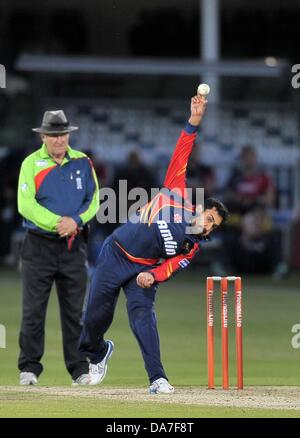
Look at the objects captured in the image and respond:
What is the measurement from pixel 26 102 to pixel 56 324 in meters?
9.46

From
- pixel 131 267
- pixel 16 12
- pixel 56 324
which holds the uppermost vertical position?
pixel 16 12

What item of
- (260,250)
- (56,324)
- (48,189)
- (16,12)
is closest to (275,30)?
(16,12)

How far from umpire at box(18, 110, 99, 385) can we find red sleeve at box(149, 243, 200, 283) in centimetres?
128

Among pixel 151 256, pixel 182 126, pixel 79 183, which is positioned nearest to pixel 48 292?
pixel 79 183

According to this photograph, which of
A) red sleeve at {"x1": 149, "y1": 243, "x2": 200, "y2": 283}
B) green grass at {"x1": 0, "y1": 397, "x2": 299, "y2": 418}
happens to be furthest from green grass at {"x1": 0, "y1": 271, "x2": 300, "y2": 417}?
red sleeve at {"x1": 149, "y1": 243, "x2": 200, "y2": 283}

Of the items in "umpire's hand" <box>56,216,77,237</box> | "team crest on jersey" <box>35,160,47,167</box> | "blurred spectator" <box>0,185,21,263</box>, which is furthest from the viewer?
"blurred spectator" <box>0,185,21,263</box>

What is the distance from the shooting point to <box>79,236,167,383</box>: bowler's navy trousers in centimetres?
1286

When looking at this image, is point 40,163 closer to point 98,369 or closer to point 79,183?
point 79,183

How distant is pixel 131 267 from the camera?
1311cm

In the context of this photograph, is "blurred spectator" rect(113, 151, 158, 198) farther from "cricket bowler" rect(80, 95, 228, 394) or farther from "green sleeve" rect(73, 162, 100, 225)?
"cricket bowler" rect(80, 95, 228, 394)

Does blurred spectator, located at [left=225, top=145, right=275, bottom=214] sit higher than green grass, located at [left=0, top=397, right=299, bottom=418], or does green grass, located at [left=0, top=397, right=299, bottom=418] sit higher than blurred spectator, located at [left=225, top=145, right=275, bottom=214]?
blurred spectator, located at [left=225, top=145, right=275, bottom=214]

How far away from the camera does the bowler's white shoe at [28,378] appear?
13.8 m

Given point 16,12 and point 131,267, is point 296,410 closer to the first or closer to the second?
point 131,267

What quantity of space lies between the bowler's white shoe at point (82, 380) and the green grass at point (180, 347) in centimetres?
20
